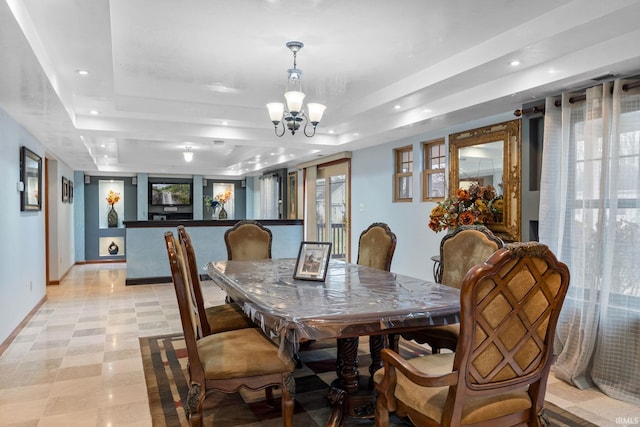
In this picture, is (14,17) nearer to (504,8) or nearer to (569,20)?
(504,8)

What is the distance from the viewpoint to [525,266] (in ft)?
5.01

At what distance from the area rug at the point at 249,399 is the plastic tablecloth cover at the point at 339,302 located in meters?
0.68

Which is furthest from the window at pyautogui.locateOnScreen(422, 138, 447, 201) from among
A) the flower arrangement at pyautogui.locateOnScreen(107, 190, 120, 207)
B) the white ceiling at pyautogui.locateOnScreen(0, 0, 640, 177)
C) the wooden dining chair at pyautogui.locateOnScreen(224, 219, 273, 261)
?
the flower arrangement at pyautogui.locateOnScreen(107, 190, 120, 207)

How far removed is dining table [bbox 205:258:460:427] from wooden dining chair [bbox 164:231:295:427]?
122mm

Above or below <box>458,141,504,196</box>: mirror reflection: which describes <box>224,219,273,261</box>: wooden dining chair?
below

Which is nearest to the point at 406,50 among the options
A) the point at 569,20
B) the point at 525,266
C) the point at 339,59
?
the point at 339,59

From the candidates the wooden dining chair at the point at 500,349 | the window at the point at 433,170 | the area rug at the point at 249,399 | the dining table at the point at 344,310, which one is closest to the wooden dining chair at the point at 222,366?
the dining table at the point at 344,310

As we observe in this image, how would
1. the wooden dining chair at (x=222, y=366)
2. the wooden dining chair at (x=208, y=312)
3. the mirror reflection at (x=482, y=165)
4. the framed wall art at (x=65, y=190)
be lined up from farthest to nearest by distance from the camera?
1. the framed wall art at (x=65, y=190)
2. the mirror reflection at (x=482, y=165)
3. the wooden dining chair at (x=208, y=312)
4. the wooden dining chair at (x=222, y=366)

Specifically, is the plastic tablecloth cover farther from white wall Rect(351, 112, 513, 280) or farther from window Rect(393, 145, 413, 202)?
window Rect(393, 145, 413, 202)

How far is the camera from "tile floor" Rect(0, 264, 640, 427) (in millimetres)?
2539

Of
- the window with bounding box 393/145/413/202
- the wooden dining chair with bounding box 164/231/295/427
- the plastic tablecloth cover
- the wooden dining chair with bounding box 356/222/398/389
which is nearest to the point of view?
the plastic tablecloth cover

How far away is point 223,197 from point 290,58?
8701mm

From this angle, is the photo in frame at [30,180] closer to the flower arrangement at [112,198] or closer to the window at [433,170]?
the window at [433,170]

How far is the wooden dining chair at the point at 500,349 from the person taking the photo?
148cm
